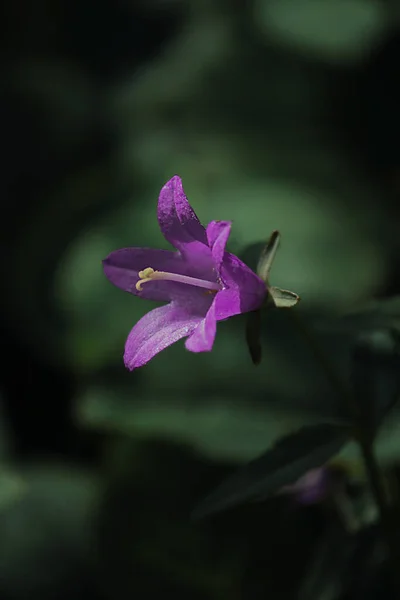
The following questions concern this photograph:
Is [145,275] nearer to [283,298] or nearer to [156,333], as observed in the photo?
[156,333]

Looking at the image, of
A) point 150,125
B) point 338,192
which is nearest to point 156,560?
point 338,192

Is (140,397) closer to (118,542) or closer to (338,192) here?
(118,542)

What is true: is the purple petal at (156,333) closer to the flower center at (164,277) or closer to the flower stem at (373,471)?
the flower center at (164,277)

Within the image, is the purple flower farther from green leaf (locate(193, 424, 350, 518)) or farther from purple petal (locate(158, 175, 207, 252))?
green leaf (locate(193, 424, 350, 518))

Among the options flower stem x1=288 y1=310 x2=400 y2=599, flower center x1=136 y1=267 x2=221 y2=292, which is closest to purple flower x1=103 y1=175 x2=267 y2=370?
flower center x1=136 y1=267 x2=221 y2=292

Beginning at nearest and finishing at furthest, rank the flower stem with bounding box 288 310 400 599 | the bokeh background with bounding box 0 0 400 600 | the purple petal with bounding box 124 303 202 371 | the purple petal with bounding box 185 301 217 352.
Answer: the purple petal with bounding box 185 301 217 352 → the purple petal with bounding box 124 303 202 371 → the flower stem with bounding box 288 310 400 599 → the bokeh background with bounding box 0 0 400 600

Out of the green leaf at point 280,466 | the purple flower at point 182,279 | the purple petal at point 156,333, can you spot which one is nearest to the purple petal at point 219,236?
the purple flower at point 182,279
